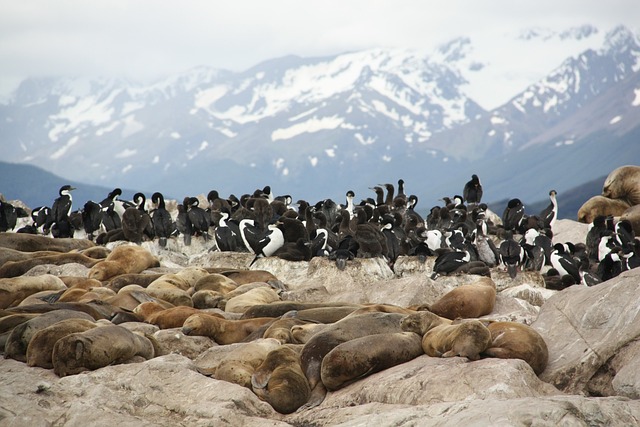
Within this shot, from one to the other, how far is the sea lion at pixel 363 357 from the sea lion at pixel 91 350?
2070 mm

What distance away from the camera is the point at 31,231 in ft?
82.3

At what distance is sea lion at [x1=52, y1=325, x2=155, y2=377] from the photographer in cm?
924

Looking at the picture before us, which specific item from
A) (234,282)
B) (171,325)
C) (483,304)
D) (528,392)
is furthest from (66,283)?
(528,392)

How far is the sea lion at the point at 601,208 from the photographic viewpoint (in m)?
24.0

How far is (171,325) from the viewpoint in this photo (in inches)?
454

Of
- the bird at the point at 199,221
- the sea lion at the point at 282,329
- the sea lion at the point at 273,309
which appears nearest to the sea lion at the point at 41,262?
the bird at the point at 199,221

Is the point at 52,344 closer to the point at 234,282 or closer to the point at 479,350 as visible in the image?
the point at 479,350

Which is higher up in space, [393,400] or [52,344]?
[52,344]

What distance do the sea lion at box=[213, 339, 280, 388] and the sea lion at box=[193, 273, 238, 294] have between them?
15.5 feet

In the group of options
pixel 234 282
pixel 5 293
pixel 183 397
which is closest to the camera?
pixel 183 397

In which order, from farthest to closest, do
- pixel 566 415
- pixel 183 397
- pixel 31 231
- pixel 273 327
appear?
1. pixel 31 231
2. pixel 273 327
3. pixel 183 397
4. pixel 566 415

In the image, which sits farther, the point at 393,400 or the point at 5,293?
the point at 5,293

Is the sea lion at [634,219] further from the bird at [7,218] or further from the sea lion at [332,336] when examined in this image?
the bird at [7,218]

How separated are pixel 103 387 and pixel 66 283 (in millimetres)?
7255
